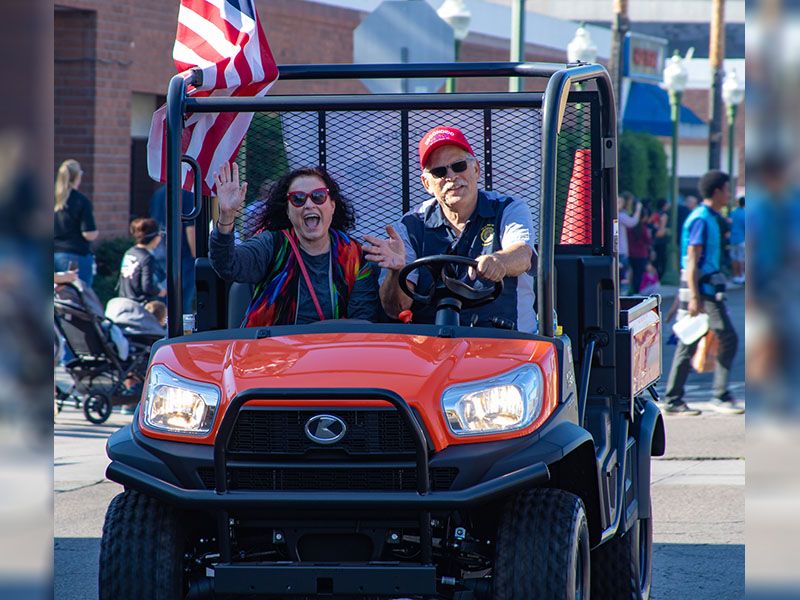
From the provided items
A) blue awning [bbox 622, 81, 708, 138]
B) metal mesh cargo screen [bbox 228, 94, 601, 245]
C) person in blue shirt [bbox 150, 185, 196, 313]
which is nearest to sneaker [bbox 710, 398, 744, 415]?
person in blue shirt [bbox 150, 185, 196, 313]

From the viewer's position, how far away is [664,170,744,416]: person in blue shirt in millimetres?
11773

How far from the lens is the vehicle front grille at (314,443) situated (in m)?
4.19

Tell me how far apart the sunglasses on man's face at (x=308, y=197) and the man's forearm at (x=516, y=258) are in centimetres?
77

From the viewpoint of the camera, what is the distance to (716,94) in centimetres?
3419

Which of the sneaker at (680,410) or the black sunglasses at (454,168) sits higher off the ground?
the black sunglasses at (454,168)

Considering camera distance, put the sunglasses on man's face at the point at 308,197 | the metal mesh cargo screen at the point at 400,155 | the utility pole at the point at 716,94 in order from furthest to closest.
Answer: the utility pole at the point at 716,94
the metal mesh cargo screen at the point at 400,155
the sunglasses on man's face at the point at 308,197

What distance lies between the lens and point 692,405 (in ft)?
41.3

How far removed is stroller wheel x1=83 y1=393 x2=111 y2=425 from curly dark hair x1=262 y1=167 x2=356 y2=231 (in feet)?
18.9

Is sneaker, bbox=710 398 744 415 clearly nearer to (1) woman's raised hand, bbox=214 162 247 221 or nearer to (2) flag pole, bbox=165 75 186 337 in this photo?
(1) woman's raised hand, bbox=214 162 247 221

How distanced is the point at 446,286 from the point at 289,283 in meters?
0.74

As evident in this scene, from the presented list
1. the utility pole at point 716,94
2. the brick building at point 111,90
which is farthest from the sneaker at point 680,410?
the utility pole at point 716,94

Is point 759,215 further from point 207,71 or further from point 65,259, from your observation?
point 65,259

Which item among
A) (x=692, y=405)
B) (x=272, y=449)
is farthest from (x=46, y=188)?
(x=692, y=405)

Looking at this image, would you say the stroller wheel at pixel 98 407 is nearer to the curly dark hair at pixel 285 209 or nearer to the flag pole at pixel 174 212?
the curly dark hair at pixel 285 209
